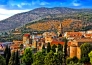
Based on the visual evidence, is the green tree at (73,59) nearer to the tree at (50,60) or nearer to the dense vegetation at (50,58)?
the dense vegetation at (50,58)

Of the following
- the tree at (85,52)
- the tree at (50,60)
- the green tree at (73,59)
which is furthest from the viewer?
the green tree at (73,59)

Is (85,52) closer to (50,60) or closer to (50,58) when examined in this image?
(50,58)

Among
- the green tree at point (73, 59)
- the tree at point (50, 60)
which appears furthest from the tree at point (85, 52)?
the tree at point (50, 60)

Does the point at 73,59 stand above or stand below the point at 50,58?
below

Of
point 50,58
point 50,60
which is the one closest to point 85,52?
point 50,58

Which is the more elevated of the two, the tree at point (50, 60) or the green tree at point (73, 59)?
the tree at point (50, 60)

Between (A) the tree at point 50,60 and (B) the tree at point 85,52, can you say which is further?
(B) the tree at point 85,52

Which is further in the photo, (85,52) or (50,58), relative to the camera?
(85,52)

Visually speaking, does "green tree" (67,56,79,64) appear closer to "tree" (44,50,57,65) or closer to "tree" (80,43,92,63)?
"tree" (80,43,92,63)

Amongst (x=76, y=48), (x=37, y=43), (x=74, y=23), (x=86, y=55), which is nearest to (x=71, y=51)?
(x=76, y=48)

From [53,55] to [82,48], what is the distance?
630 cm

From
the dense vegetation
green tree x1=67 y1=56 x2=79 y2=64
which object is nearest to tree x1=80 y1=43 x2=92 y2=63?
the dense vegetation

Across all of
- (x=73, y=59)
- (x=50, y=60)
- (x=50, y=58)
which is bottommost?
(x=73, y=59)

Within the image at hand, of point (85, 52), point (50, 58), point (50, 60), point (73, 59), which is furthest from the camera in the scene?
point (73, 59)
